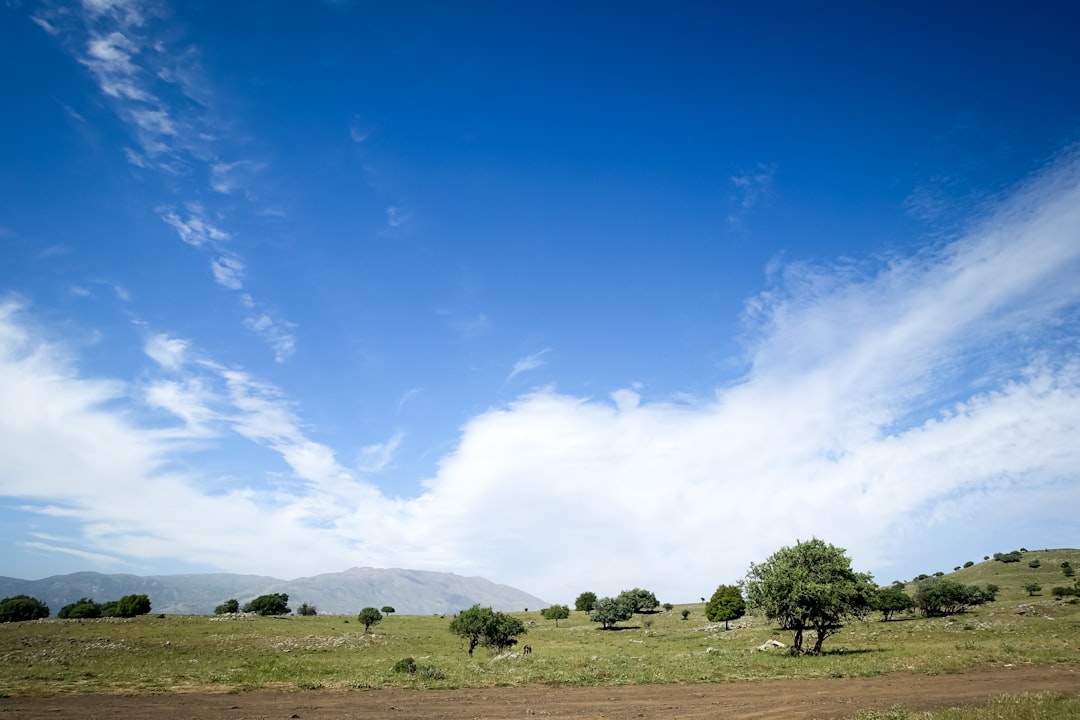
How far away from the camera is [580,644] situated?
7025cm

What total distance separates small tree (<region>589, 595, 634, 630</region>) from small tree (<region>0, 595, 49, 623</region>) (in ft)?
328

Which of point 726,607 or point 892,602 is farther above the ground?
point 892,602

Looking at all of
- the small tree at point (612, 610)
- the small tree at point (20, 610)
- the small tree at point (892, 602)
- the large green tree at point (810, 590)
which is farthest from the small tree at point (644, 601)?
the small tree at point (20, 610)

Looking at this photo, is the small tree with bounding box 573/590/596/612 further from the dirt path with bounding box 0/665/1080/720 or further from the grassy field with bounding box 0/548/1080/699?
the dirt path with bounding box 0/665/1080/720

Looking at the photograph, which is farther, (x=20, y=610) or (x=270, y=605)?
(x=270, y=605)

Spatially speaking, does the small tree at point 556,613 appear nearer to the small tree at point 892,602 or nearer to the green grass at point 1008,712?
the small tree at point 892,602

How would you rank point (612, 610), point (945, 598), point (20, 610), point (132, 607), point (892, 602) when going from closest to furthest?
point (945, 598), point (892, 602), point (132, 607), point (20, 610), point (612, 610)

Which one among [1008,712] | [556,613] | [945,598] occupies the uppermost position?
[1008,712]

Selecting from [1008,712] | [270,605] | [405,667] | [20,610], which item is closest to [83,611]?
[20,610]

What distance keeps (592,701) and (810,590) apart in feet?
84.6

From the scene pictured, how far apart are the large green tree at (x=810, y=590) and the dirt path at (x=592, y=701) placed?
12.1 m

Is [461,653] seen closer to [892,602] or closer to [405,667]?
[405,667]

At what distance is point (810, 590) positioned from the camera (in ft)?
141

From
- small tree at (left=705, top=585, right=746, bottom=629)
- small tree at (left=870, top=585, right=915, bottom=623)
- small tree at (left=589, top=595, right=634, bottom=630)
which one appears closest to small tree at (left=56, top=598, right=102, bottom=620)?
small tree at (left=589, top=595, right=634, bottom=630)
